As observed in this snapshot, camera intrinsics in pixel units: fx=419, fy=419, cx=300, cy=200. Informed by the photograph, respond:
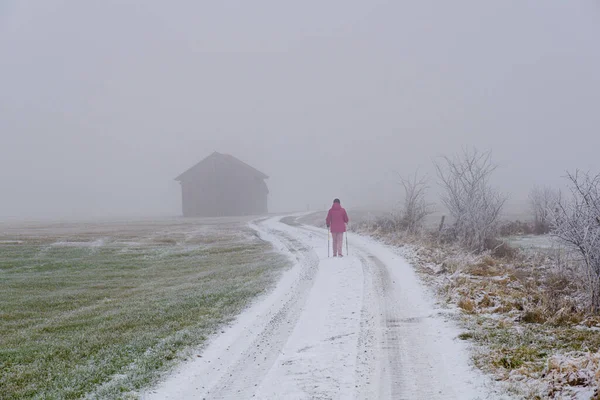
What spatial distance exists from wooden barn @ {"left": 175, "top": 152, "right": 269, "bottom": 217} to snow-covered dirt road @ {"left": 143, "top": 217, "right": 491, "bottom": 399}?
187 feet

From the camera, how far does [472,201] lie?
23.1m

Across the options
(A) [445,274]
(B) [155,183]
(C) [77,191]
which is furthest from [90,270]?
(B) [155,183]

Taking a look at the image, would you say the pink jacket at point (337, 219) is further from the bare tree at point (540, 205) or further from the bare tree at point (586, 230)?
the bare tree at point (540, 205)

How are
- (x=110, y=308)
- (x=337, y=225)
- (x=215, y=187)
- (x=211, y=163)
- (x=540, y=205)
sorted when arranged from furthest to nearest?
(x=215, y=187) → (x=211, y=163) → (x=540, y=205) → (x=337, y=225) → (x=110, y=308)

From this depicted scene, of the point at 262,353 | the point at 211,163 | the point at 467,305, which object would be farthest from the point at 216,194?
the point at 262,353

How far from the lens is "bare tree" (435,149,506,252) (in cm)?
2255

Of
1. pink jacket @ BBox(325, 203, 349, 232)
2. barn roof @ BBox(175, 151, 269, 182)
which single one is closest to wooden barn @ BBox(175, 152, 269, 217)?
barn roof @ BBox(175, 151, 269, 182)

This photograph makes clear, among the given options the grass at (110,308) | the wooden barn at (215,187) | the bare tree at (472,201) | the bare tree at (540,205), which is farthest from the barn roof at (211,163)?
the bare tree at (472,201)

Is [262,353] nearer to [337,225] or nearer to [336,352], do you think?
[336,352]

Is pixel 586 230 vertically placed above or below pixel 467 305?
above

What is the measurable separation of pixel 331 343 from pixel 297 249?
15.0 m

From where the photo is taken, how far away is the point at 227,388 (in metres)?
6.40

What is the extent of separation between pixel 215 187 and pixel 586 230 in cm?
6196

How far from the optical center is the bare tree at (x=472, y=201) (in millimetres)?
22547
